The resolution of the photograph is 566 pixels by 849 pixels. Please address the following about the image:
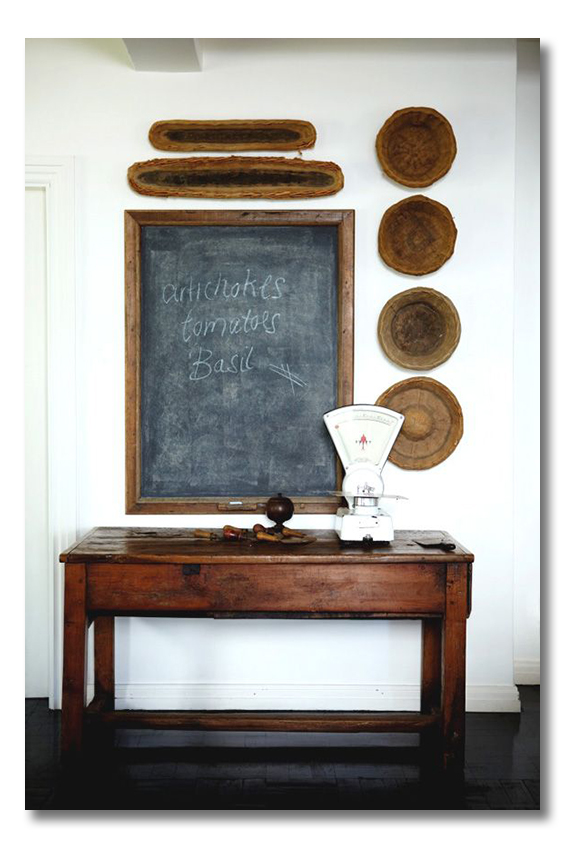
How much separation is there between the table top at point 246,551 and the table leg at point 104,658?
43 centimetres

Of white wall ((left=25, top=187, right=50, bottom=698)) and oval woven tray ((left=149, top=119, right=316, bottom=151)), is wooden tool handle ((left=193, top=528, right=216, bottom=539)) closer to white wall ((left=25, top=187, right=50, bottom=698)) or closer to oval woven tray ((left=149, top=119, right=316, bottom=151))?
white wall ((left=25, top=187, right=50, bottom=698))

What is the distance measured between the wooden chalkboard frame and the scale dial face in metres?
0.17

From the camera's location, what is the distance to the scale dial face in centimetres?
309

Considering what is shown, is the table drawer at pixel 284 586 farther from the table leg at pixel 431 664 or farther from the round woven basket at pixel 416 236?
the round woven basket at pixel 416 236

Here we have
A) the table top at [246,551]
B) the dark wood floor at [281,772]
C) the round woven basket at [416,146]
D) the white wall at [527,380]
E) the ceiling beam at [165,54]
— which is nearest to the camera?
the dark wood floor at [281,772]

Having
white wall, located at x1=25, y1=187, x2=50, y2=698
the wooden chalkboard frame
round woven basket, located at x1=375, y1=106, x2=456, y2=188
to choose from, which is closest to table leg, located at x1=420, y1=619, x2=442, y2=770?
the wooden chalkboard frame

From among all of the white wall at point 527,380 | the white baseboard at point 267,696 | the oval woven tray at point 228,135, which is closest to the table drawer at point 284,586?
the white baseboard at point 267,696

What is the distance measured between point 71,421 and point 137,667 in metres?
1.05

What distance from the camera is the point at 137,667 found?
10.9ft

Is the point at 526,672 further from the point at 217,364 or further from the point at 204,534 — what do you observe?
the point at 217,364

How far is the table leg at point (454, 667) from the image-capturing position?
2787mm

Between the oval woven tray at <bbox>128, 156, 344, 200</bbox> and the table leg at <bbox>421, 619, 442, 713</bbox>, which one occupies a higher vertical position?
the oval woven tray at <bbox>128, 156, 344, 200</bbox>

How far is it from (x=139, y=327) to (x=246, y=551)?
1065mm
